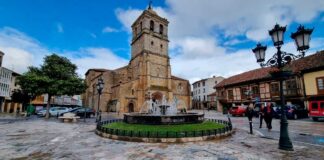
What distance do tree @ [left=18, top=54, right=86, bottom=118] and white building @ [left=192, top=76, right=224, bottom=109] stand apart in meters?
47.6

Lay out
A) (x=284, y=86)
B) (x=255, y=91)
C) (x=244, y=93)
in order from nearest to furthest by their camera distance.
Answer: (x=284, y=86), (x=255, y=91), (x=244, y=93)

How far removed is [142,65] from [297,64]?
2723 centimetres

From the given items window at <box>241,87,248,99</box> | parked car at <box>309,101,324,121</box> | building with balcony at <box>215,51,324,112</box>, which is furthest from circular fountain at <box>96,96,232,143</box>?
window at <box>241,87,248,99</box>

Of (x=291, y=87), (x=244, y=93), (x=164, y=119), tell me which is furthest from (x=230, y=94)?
(x=164, y=119)

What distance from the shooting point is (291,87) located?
2553 cm

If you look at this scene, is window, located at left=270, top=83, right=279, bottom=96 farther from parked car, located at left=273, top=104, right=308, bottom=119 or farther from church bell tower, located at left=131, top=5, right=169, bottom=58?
church bell tower, located at left=131, top=5, right=169, bottom=58

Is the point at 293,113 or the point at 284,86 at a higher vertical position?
the point at 284,86

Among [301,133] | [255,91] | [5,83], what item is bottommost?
[301,133]

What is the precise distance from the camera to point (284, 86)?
26.6 meters

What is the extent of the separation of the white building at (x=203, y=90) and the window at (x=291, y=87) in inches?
1453

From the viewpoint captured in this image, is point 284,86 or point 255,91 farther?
point 255,91

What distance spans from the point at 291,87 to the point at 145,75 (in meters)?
25.8

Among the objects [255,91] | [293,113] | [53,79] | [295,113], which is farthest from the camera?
[255,91]

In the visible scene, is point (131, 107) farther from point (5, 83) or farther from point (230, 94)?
point (5, 83)
